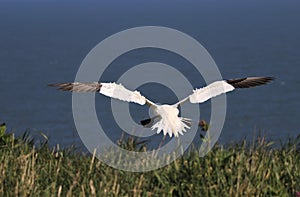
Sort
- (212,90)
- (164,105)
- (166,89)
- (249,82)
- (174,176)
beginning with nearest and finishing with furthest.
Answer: (164,105) → (212,90) → (174,176) → (249,82) → (166,89)

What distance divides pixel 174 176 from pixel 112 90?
0.88m

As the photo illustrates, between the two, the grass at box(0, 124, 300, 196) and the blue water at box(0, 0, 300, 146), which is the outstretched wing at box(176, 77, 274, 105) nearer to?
the grass at box(0, 124, 300, 196)

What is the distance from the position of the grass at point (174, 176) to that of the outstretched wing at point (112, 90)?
598 millimetres

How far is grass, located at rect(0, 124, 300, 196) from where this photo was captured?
6.72 meters

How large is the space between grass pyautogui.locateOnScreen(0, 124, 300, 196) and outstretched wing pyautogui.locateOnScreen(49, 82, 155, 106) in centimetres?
60

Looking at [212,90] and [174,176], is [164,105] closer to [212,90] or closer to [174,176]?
[212,90]

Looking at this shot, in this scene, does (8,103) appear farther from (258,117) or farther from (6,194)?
(6,194)

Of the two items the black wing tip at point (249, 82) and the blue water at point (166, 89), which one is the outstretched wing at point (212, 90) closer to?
the black wing tip at point (249, 82)

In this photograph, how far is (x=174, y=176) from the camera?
7074mm

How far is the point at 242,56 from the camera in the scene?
86.5 metres

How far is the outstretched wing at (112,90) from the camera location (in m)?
6.66

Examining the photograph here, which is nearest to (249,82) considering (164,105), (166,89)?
(164,105)

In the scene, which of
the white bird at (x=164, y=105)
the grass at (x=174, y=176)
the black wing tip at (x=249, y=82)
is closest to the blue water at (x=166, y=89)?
the grass at (x=174, y=176)

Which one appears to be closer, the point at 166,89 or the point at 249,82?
the point at 249,82
